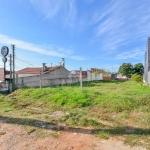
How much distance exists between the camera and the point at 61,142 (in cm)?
314

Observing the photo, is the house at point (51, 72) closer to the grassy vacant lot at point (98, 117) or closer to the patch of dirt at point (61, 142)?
the grassy vacant lot at point (98, 117)

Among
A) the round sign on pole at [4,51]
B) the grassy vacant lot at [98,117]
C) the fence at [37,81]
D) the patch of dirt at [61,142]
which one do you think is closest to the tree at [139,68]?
the fence at [37,81]

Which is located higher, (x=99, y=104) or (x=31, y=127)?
(x=99, y=104)

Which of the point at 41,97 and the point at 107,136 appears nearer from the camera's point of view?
the point at 107,136

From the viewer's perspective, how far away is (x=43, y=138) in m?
3.36

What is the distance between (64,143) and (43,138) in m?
0.59

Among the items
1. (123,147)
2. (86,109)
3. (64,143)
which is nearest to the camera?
(123,147)

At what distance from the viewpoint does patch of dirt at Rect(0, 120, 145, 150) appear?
2.91 m

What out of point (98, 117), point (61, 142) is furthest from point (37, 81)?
point (61, 142)

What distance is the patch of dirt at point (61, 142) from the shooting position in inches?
114

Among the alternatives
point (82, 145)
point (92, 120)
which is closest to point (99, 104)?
point (92, 120)

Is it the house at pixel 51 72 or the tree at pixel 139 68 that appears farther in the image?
the tree at pixel 139 68

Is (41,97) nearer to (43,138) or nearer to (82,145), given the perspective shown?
(43,138)

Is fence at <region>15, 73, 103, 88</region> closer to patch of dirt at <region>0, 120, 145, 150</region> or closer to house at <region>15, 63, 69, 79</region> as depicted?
house at <region>15, 63, 69, 79</region>
